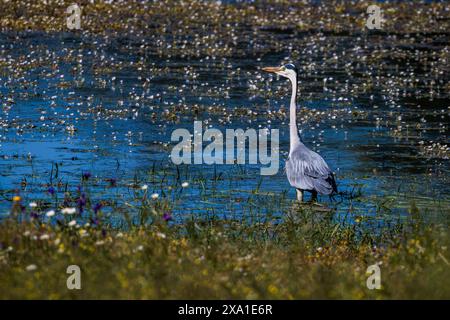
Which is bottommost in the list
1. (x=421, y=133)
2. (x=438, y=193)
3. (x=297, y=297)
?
(x=297, y=297)

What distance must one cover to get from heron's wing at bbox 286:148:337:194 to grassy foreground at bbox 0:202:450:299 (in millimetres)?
3349

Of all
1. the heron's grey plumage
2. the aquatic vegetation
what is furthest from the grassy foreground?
the heron's grey plumage

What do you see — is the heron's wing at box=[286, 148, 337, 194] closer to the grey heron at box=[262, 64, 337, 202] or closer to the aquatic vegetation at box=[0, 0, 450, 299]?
the grey heron at box=[262, 64, 337, 202]

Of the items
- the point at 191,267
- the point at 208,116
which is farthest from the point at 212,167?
the point at 191,267

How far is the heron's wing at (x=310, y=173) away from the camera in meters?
13.4

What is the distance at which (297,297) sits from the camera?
778cm

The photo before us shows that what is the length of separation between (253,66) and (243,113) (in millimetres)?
5358

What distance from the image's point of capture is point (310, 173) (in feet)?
44.3

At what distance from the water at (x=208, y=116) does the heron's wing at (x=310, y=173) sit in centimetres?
31

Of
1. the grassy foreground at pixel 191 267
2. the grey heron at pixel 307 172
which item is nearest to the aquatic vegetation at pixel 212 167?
the grassy foreground at pixel 191 267

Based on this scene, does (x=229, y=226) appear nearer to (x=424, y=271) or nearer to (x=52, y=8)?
(x=424, y=271)

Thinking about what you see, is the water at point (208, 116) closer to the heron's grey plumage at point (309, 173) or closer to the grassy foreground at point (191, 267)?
the heron's grey plumage at point (309, 173)

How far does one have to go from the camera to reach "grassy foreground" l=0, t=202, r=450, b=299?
771 cm

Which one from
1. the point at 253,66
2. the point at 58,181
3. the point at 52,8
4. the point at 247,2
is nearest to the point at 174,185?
the point at 58,181
